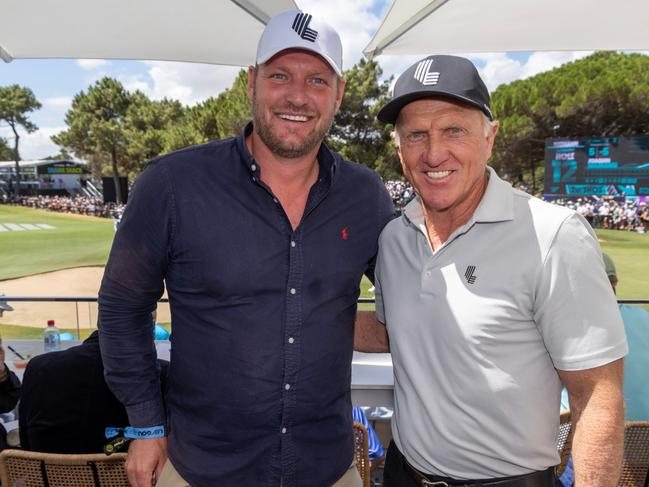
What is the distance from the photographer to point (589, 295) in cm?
128

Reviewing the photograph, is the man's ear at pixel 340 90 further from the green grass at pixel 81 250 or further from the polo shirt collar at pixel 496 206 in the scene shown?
the green grass at pixel 81 250

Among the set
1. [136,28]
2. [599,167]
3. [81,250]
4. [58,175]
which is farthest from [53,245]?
[58,175]

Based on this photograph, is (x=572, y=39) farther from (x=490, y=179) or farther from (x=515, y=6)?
(x=490, y=179)

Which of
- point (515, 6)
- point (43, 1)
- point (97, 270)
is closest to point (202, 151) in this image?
point (43, 1)

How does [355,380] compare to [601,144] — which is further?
[601,144]

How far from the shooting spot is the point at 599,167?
108ft

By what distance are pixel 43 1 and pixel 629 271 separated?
18.6 meters

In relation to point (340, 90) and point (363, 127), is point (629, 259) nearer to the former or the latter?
point (363, 127)

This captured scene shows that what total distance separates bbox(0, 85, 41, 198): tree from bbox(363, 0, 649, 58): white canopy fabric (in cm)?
6092

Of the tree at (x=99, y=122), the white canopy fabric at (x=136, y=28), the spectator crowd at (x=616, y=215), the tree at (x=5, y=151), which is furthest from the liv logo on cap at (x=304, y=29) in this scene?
the tree at (x=5, y=151)

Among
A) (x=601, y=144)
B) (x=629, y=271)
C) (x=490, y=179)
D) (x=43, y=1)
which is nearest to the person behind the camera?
(x=490, y=179)

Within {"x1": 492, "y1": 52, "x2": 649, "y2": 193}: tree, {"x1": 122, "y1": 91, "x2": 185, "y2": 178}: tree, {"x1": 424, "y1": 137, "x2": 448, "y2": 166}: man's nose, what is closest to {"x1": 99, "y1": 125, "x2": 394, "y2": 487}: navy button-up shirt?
{"x1": 424, "y1": 137, "x2": 448, "y2": 166}: man's nose

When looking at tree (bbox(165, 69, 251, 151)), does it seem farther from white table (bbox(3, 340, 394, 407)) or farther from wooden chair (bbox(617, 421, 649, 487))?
wooden chair (bbox(617, 421, 649, 487))

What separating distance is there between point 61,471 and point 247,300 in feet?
3.38
